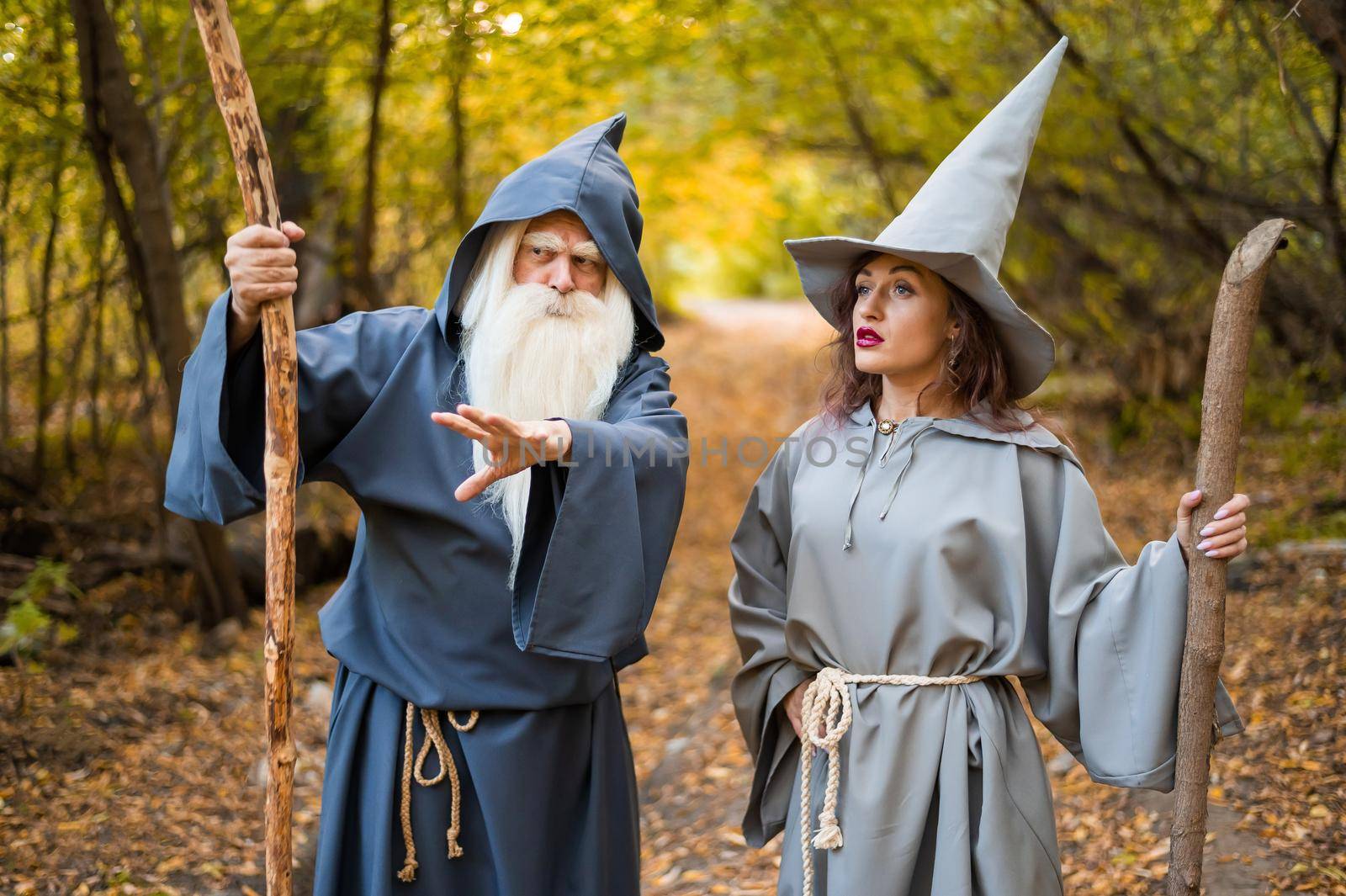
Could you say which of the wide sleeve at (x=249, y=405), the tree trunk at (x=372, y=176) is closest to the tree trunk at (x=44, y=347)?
the tree trunk at (x=372, y=176)

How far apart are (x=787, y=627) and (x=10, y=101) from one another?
3.70 m

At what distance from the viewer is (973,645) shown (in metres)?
2.21

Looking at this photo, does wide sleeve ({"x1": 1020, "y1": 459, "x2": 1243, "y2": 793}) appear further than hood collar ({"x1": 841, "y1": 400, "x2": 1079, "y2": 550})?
No

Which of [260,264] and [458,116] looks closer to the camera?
[260,264]

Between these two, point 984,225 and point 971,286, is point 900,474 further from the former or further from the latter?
point 984,225

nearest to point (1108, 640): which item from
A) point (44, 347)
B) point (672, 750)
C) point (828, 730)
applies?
point (828, 730)

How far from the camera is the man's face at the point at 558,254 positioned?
2.40 meters

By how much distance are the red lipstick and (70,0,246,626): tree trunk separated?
8.28 feet

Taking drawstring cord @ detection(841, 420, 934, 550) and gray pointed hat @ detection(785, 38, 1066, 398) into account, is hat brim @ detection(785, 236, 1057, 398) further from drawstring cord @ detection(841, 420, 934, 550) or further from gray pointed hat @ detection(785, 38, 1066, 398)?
drawstring cord @ detection(841, 420, 934, 550)

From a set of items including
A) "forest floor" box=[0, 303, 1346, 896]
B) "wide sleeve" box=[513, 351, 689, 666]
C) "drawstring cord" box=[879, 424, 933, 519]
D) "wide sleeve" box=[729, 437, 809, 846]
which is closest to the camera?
"wide sleeve" box=[513, 351, 689, 666]

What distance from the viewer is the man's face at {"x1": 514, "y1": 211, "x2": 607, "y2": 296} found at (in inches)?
94.3

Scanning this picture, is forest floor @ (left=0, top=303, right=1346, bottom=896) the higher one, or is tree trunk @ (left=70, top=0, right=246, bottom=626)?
tree trunk @ (left=70, top=0, right=246, bottom=626)

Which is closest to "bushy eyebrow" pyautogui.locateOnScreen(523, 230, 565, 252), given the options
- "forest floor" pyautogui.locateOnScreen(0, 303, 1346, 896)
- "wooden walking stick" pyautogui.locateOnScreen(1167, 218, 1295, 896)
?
"wooden walking stick" pyautogui.locateOnScreen(1167, 218, 1295, 896)

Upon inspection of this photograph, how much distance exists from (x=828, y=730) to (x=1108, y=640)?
60 centimetres
